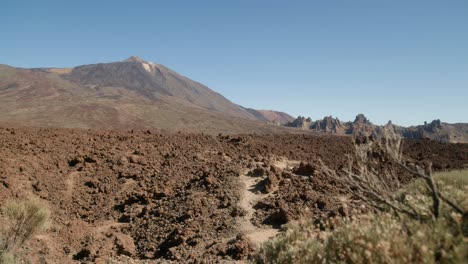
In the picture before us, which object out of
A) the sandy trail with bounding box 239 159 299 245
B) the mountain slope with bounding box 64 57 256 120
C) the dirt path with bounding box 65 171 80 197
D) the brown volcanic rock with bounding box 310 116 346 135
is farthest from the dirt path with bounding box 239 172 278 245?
the mountain slope with bounding box 64 57 256 120

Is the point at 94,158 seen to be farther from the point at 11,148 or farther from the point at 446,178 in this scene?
the point at 446,178

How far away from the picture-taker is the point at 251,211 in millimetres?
8328

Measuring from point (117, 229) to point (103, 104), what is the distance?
4970 cm

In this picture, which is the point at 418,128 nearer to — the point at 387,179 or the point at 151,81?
the point at 387,179

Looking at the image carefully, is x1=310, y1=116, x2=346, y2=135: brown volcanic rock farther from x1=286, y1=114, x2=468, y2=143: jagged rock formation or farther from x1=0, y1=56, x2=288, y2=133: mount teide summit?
x1=0, y1=56, x2=288, y2=133: mount teide summit

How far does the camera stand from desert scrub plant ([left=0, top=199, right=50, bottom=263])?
7.00m

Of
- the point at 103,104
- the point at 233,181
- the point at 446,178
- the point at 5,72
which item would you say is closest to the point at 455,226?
the point at 446,178

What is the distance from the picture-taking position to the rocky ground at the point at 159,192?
24.7ft

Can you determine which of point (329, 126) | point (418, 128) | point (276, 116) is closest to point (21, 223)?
point (418, 128)

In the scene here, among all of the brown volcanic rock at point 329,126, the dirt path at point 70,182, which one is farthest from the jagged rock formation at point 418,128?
the dirt path at point 70,182

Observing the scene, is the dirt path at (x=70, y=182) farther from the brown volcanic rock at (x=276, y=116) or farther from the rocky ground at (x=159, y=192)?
the brown volcanic rock at (x=276, y=116)

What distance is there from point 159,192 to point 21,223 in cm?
337

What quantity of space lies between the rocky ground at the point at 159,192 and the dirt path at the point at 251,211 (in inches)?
0.9

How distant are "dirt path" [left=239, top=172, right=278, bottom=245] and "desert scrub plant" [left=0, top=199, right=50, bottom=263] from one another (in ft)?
13.2
